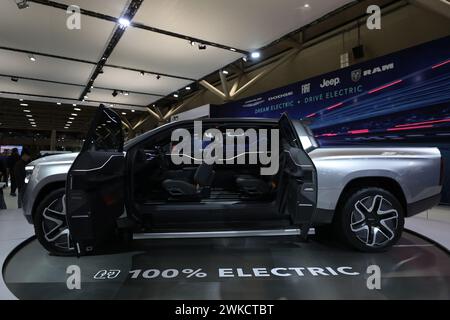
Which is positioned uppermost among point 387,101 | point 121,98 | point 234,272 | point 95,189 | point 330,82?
point 121,98

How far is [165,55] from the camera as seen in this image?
7.77 m

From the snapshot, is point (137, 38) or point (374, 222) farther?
point (137, 38)

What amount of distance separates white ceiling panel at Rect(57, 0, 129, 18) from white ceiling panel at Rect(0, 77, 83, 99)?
6.44 m

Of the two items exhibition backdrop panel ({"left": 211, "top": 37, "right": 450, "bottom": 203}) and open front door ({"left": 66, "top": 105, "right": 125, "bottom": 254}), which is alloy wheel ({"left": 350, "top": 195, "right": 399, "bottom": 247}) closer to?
open front door ({"left": 66, "top": 105, "right": 125, "bottom": 254})

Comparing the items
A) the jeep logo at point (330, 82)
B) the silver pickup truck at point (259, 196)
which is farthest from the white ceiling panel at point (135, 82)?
the silver pickup truck at point (259, 196)

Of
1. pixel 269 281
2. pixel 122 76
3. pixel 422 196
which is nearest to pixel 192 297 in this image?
pixel 269 281

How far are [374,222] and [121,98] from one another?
1194cm

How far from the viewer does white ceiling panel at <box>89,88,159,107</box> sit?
12.0 metres

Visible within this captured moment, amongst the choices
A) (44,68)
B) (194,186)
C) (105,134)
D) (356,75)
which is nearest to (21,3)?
(105,134)

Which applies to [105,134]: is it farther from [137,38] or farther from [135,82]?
[135,82]

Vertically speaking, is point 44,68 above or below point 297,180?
above

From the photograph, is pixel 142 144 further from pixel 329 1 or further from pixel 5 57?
pixel 5 57

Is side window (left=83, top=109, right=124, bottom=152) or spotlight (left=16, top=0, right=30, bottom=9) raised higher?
spotlight (left=16, top=0, right=30, bottom=9)

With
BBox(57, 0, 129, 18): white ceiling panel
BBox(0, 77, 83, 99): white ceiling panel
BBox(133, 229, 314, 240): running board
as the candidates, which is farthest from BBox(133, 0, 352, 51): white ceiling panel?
BBox(0, 77, 83, 99): white ceiling panel
